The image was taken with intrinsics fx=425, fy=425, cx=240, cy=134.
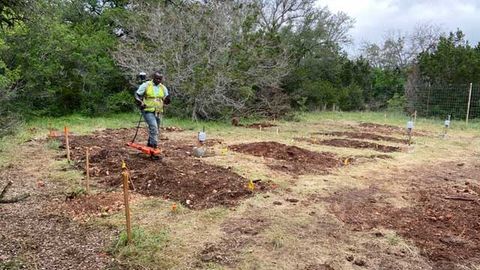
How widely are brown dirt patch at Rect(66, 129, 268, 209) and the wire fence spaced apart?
13.8 m

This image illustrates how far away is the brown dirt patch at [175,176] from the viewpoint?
5219 millimetres

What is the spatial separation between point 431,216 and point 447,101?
15162 millimetres

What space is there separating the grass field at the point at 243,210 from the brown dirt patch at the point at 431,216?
14 mm

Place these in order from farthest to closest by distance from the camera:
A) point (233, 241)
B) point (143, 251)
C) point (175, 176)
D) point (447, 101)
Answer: point (447, 101) → point (175, 176) → point (233, 241) → point (143, 251)

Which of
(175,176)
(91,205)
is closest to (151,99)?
(175,176)

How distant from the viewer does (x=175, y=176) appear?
5863 mm

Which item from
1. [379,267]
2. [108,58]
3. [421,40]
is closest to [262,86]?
[108,58]

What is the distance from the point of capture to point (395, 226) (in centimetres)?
446

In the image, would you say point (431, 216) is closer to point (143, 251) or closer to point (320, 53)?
point (143, 251)

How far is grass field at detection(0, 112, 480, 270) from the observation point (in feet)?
12.0

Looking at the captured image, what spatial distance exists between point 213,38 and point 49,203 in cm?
956

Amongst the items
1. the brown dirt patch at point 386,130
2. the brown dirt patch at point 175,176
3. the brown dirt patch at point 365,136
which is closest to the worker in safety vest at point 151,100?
the brown dirt patch at point 175,176

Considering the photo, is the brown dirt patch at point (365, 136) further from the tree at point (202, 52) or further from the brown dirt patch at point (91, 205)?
the brown dirt patch at point (91, 205)

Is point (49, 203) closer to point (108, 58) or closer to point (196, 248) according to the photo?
point (196, 248)
